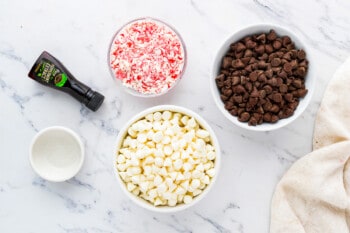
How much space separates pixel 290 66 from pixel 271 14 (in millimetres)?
203

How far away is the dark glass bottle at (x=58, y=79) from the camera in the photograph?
59.6 inches

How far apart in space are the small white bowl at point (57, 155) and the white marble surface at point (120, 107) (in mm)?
45

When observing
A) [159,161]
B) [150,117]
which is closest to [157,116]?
[150,117]

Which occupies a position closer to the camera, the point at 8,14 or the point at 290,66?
the point at 290,66

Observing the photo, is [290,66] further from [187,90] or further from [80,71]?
[80,71]

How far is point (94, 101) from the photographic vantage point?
1.51m

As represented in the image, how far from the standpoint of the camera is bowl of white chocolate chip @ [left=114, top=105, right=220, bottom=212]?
140 centimetres

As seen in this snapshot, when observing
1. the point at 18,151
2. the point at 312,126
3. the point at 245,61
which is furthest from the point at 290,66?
the point at 18,151

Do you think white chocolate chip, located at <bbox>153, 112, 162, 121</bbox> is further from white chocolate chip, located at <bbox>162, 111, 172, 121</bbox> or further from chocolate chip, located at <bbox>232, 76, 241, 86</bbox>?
chocolate chip, located at <bbox>232, 76, 241, 86</bbox>

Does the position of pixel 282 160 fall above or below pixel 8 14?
below

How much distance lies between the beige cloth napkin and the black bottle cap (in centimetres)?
50

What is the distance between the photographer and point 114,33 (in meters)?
1.56

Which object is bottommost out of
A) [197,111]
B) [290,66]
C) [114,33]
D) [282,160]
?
[282,160]

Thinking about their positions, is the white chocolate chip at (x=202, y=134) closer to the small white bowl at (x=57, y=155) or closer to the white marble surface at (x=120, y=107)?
the white marble surface at (x=120, y=107)
